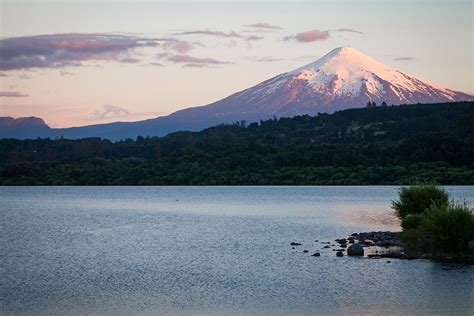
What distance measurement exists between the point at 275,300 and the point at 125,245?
61.7 feet

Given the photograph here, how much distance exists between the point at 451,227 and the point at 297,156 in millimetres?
107950

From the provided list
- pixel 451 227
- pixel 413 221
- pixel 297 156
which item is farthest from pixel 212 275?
pixel 297 156

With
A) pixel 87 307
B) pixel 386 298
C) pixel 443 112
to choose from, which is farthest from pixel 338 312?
pixel 443 112

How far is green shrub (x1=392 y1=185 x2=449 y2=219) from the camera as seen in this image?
38.3 m

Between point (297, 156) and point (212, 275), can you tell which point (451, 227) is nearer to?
point (212, 275)

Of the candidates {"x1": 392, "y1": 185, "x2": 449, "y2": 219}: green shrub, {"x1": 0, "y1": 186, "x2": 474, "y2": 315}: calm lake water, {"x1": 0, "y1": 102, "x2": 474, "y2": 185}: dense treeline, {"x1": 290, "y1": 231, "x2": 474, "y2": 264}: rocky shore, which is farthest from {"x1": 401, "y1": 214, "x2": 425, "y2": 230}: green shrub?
{"x1": 0, "y1": 102, "x2": 474, "y2": 185}: dense treeline

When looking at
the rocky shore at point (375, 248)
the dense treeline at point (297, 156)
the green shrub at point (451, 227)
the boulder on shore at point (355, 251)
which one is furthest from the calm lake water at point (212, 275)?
the dense treeline at point (297, 156)

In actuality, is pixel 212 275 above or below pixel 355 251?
below

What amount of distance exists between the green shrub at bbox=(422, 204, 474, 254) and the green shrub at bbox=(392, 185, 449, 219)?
6.30 meters

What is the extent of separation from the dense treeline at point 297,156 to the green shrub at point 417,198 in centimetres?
6687

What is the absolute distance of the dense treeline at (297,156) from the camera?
126375mm

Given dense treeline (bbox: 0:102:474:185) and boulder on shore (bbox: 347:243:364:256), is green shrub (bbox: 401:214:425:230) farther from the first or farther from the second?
dense treeline (bbox: 0:102:474:185)

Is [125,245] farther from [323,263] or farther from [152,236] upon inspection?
[323,263]

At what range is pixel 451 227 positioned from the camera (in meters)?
30.9
